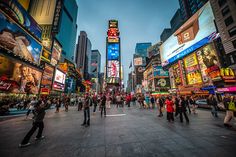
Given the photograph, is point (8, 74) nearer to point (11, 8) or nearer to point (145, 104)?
point (11, 8)

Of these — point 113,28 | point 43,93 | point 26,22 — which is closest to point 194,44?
point 113,28

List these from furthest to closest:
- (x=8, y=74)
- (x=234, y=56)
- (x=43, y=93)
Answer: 1. (x=43, y=93)
2. (x=234, y=56)
3. (x=8, y=74)

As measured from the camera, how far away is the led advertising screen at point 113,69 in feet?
150

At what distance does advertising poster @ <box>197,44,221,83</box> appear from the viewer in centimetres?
2636

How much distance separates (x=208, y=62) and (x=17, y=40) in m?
56.4

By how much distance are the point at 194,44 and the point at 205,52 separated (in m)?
4.38

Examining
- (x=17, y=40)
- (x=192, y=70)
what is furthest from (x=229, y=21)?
(x=17, y=40)

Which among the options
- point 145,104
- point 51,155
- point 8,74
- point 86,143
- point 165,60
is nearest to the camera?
point 51,155

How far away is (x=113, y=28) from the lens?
2093 inches

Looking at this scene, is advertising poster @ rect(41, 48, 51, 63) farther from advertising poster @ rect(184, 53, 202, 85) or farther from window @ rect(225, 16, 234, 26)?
window @ rect(225, 16, 234, 26)

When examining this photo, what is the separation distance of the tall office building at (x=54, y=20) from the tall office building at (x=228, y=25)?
6396cm

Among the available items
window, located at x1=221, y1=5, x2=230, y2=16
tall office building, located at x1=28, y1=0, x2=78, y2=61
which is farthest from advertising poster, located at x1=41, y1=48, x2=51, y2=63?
window, located at x1=221, y1=5, x2=230, y2=16

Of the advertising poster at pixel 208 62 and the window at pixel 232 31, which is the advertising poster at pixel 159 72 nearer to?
the advertising poster at pixel 208 62

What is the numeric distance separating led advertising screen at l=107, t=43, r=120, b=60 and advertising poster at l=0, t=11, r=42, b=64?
90.6ft
